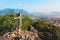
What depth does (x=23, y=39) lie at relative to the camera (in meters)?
19.6

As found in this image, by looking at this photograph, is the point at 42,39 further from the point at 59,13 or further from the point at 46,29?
the point at 59,13

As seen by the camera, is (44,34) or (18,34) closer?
(18,34)

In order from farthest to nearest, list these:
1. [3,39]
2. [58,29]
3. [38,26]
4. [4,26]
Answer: [4,26], [38,26], [58,29], [3,39]

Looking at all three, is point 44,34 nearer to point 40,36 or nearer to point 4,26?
point 40,36

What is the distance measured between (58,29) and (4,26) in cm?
771

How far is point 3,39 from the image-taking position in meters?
19.4

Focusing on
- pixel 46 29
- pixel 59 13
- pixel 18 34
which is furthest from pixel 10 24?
pixel 59 13

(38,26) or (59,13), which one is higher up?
(38,26)

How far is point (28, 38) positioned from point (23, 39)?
1.77ft

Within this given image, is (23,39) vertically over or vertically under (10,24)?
over

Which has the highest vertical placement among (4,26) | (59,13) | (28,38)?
(28,38)

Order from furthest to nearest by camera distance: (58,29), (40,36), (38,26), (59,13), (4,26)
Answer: (59,13), (4,26), (38,26), (58,29), (40,36)

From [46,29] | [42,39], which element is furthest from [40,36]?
[46,29]

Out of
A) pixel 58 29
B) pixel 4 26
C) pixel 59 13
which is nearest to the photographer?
pixel 58 29
